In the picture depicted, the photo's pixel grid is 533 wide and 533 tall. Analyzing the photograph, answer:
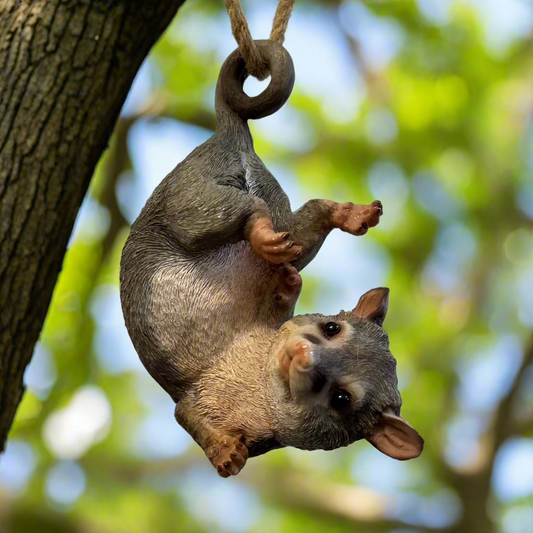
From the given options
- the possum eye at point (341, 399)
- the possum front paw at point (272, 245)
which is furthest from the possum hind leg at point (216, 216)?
the possum eye at point (341, 399)

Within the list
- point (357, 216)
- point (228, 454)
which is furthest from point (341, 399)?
point (357, 216)

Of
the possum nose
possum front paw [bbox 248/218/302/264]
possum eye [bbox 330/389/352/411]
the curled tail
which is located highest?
the curled tail

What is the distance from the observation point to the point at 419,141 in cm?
483

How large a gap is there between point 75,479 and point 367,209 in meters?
4.48

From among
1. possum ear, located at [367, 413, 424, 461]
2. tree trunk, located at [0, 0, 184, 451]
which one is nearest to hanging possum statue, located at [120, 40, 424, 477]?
possum ear, located at [367, 413, 424, 461]

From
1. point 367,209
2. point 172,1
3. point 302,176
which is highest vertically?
point 302,176

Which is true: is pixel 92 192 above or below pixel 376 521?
above

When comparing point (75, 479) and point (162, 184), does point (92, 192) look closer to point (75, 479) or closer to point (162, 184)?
point (75, 479)

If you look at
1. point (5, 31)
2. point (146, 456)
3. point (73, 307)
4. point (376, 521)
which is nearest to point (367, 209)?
point (5, 31)

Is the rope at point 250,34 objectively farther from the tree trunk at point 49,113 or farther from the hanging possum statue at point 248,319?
the tree trunk at point 49,113

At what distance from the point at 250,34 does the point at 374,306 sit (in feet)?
2.09

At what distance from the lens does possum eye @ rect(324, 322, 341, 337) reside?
4.22 ft

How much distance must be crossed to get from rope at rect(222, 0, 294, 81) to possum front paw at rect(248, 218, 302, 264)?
425 mm

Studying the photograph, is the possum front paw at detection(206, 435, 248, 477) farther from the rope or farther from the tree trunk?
the tree trunk
